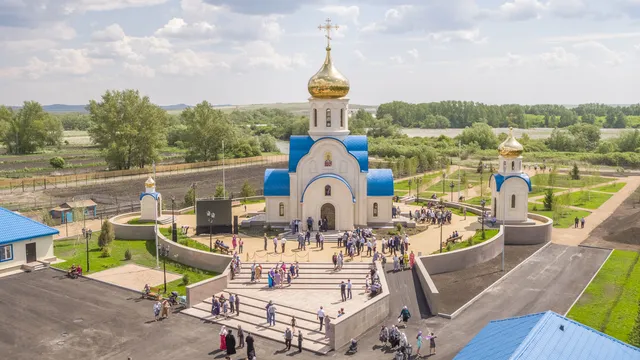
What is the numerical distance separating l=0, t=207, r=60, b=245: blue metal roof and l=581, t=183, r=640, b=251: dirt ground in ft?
99.7

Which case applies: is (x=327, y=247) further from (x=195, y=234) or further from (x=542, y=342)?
(x=542, y=342)

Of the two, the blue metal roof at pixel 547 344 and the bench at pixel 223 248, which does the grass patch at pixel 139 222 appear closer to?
the bench at pixel 223 248

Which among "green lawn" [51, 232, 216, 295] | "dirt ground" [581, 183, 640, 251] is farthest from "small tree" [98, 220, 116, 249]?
"dirt ground" [581, 183, 640, 251]

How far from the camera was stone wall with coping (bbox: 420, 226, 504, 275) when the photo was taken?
28.5 meters

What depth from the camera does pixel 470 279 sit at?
27875 millimetres

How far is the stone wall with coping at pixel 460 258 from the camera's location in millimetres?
28531

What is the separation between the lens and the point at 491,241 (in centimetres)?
3155

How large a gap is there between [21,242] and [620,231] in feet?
115

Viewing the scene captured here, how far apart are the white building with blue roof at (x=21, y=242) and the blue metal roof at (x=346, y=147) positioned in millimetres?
13755

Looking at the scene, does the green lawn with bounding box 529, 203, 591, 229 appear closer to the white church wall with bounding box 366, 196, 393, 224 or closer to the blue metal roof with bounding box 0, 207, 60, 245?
the white church wall with bounding box 366, 196, 393, 224

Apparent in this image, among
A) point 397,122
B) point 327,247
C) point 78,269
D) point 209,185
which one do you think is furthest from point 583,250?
point 397,122

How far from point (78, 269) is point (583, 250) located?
88.8 feet

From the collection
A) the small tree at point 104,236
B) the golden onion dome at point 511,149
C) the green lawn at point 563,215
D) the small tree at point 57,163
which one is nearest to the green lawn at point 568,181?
the green lawn at point 563,215

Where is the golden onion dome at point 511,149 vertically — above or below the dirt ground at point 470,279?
above
